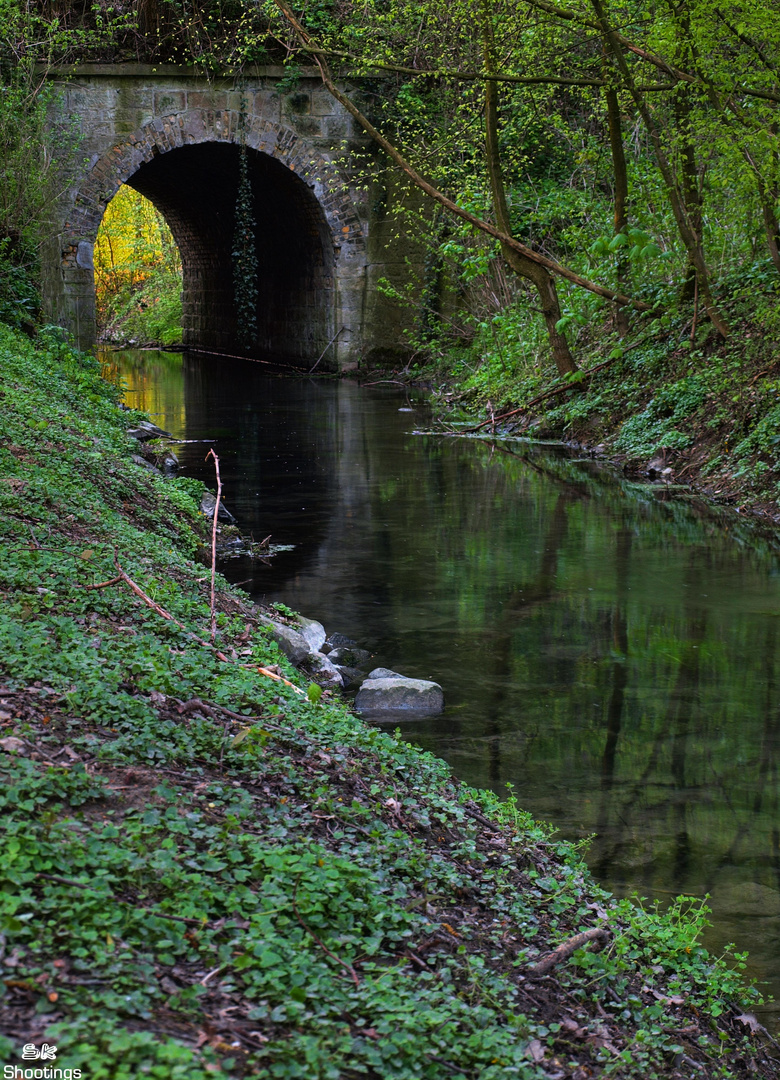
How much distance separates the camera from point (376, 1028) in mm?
2305

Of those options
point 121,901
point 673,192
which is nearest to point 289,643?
point 121,901

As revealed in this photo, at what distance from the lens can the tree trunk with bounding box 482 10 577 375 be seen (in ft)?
Result: 40.6

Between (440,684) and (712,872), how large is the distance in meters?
2.03

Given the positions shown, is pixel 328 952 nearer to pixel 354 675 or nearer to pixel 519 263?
pixel 354 675

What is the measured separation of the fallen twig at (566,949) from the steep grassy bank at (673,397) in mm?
7057

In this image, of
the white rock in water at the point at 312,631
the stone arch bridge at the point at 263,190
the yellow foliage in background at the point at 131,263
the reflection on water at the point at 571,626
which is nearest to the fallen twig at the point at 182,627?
the reflection on water at the point at 571,626

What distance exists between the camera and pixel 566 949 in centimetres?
289

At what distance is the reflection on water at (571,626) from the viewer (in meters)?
4.14

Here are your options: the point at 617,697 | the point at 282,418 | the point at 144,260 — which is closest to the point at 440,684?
the point at 617,697

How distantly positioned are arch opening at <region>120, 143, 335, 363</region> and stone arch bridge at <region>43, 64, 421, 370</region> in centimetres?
5

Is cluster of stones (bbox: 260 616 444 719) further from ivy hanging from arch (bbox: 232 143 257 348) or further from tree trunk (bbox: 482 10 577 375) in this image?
ivy hanging from arch (bbox: 232 143 257 348)

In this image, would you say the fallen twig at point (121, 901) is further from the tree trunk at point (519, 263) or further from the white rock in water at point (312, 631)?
the tree trunk at point (519, 263)

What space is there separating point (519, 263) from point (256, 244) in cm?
1390

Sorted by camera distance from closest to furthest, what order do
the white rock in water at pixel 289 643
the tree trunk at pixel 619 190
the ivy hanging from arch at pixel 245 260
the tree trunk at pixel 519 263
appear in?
the white rock in water at pixel 289 643
the tree trunk at pixel 619 190
the tree trunk at pixel 519 263
the ivy hanging from arch at pixel 245 260
